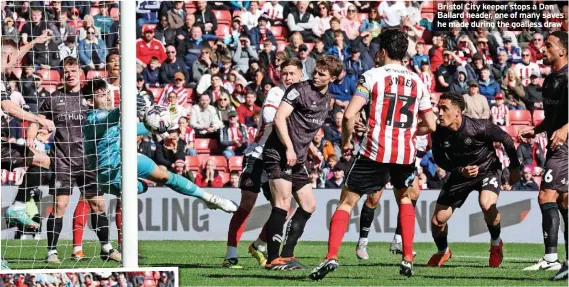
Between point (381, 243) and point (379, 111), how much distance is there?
7.47 m

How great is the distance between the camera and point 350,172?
8.78 metres

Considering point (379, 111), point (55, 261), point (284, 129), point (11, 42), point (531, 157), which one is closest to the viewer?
point (379, 111)

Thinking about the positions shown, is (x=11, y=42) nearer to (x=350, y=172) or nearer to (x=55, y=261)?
(x=55, y=261)

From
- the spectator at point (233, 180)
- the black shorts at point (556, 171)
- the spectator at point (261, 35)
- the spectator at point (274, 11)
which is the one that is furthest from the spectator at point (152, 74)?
the black shorts at point (556, 171)

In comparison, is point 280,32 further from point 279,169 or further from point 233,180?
point 279,169

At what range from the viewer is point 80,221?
11.5 metres

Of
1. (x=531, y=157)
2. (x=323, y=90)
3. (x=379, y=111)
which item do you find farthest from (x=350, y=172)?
(x=531, y=157)

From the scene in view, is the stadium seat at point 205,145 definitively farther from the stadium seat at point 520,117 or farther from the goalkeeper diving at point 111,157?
the goalkeeper diving at point 111,157

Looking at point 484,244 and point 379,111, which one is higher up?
point 379,111

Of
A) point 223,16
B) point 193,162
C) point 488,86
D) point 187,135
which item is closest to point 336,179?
point 193,162

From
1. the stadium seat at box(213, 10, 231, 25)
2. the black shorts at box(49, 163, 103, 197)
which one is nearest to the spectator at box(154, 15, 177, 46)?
the stadium seat at box(213, 10, 231, 25)

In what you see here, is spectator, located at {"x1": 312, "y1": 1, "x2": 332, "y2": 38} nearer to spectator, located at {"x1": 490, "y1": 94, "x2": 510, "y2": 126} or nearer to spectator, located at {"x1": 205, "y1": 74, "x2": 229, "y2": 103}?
spectator, located at {"x1": 205, "y1": 74, "x2": 229, "y2": 103}

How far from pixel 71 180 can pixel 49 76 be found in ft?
19.0

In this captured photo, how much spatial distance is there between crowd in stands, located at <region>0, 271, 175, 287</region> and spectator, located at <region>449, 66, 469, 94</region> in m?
12.6
